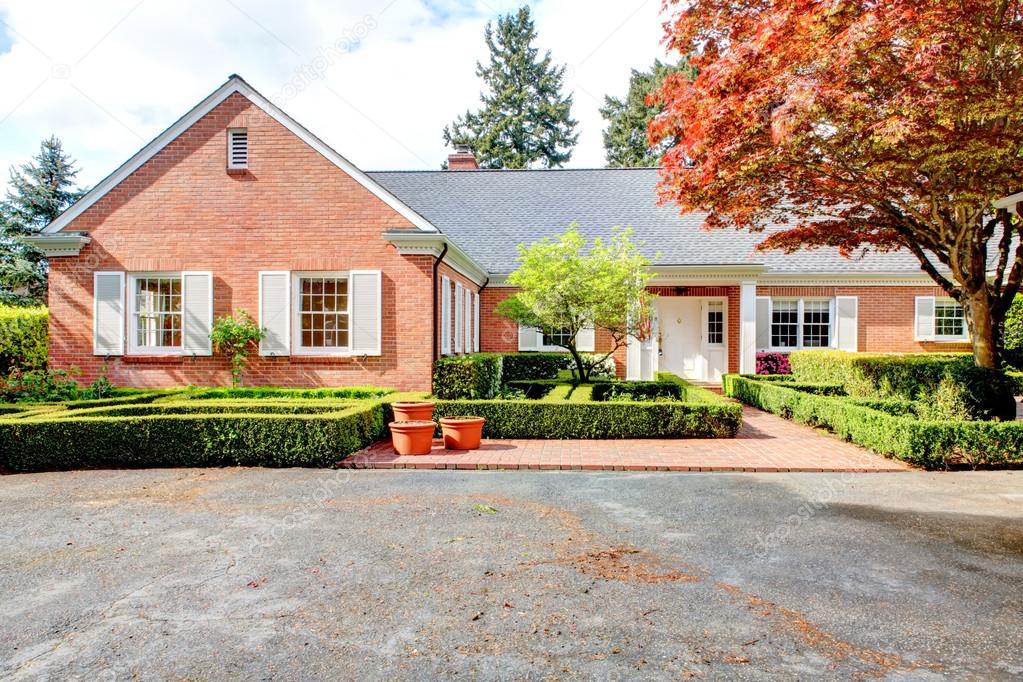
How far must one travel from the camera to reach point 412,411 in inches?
428

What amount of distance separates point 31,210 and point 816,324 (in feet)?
92.1

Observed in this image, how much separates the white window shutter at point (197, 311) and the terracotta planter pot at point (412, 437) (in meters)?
5.97

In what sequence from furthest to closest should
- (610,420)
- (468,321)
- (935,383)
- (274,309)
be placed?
(468,321)
(274,309)
(935,383)
(610,420)

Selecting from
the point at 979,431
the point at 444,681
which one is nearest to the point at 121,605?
the point at 444,681

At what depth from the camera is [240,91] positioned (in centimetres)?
1371

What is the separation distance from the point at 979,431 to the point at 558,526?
6334 mm

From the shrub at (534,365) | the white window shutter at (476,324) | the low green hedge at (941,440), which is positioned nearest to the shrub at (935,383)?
the low green hedge at (941,440)

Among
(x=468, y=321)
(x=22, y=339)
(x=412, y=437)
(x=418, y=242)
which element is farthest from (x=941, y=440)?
(x=22, y=339)

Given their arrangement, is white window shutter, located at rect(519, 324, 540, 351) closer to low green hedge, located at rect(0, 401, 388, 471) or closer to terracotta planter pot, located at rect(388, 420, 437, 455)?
terracotta planter pot, located at rect(388, 420, 437, 455)

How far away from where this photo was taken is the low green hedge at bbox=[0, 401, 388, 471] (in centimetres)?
911

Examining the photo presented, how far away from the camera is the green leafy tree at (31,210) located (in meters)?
24.7

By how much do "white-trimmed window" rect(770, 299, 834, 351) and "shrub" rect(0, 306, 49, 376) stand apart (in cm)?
1905

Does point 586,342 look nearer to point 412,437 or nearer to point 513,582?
point 412,437

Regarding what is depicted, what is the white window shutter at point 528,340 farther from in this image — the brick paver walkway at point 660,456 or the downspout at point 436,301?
the brick paver walkway at point 660,456
